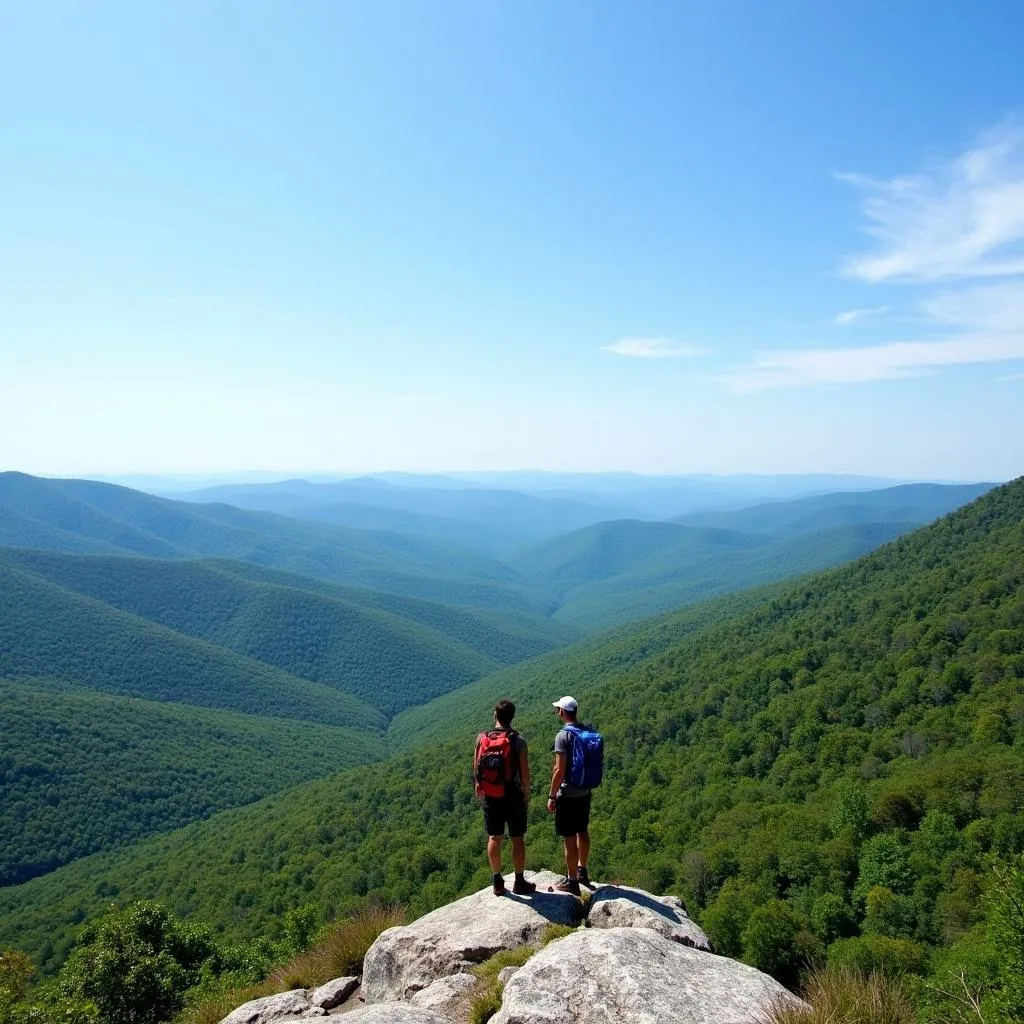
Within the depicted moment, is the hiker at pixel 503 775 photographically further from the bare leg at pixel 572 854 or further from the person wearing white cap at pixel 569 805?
the bare leg at pixel 572 854

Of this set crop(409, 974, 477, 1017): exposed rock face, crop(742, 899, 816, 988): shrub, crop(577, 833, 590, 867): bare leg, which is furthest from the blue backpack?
crop(742, 899, 816, 988): shrub

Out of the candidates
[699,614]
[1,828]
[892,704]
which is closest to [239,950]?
[892,704]

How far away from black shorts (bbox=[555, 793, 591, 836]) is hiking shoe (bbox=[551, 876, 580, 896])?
42.2 inches

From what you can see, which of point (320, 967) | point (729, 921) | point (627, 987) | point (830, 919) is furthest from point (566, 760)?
point (830, 919)

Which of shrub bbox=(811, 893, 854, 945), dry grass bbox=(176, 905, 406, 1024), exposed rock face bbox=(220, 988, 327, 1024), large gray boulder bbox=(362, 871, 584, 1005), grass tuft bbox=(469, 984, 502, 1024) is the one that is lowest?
shrub bbox=(811, 893, 854, 945)

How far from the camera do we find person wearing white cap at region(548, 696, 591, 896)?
1011 centimetres

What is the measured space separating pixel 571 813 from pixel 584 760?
1.18 m

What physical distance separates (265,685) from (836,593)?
13654cm

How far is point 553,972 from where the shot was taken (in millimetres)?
7496

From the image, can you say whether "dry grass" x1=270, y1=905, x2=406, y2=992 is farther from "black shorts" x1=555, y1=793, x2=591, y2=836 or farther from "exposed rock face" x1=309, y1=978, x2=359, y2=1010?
"black shorts" x1=555, y1=793, x2=591, y2=836

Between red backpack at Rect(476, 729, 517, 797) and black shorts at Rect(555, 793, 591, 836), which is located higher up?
red backpack at Rect(476, 729, 517, 797)

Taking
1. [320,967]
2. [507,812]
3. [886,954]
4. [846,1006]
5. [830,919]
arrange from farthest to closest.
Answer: [830,919] → [886,954] → [320,967] → [507,812] → [846,1006]

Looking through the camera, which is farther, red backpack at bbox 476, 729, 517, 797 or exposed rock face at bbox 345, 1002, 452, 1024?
red backpack at bbox 476, 729, 517, 797

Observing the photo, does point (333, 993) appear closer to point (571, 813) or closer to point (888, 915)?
point (571, 813)
